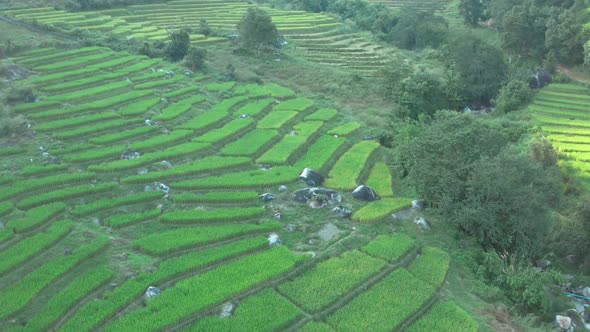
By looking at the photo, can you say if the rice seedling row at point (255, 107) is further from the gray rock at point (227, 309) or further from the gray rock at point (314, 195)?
the gray rock at point (227, 309)

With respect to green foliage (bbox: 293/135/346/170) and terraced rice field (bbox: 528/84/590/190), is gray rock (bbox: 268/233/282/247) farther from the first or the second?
terraced rice field (bbox: 528/84/590/190)

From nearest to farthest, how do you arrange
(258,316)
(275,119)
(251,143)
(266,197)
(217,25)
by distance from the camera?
(258,316) < (266,197) < (251,143) < (275,119) < (217,25)

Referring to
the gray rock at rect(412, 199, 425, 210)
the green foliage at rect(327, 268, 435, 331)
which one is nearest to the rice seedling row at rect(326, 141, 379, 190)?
the gray rock at rect(412, 199, 425, 210)

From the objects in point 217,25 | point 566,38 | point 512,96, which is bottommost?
point 512,96

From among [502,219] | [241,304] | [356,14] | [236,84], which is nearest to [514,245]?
[502,219]

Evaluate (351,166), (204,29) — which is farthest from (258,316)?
(204,29)

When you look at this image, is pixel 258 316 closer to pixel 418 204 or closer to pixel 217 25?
pixel 418 204
